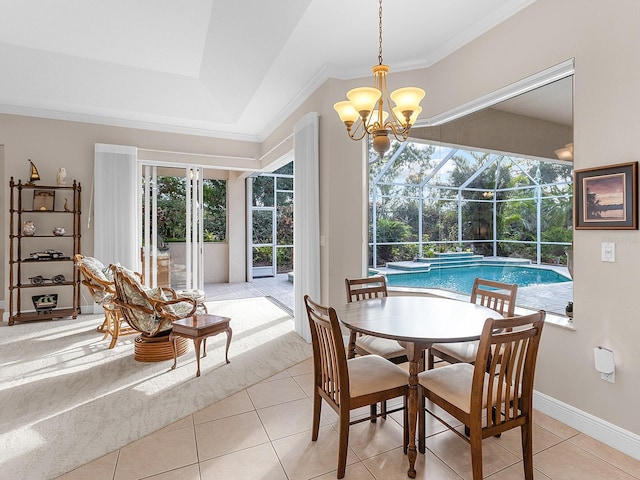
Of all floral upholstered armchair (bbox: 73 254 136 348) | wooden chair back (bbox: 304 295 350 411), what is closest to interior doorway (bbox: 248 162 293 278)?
floral upholstered armchair (bbox: 73 254 136 348)

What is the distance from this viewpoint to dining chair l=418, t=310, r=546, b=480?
65.9 inches

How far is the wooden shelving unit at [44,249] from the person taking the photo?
4.95m

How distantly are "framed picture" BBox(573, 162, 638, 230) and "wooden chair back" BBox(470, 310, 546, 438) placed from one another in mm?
972

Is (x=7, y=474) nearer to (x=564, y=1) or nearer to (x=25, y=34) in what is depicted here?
(x=25, y=34)

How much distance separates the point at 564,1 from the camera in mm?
2457

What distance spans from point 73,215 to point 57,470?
4.34 metres

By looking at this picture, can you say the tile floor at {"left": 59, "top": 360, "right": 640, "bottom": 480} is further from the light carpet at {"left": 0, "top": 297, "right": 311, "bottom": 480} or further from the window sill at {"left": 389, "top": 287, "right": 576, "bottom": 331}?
the window sill at {"left": 389, "top": 287, "right": 576, "bottom": 331}

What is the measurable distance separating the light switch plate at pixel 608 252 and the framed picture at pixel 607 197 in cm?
11

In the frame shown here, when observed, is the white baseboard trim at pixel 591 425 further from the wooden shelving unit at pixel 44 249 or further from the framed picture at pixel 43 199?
the framed picture at pixel 43 199

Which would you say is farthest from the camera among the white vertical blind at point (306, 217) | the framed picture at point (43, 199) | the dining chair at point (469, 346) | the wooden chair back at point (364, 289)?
the framed picture at point (43, 199)

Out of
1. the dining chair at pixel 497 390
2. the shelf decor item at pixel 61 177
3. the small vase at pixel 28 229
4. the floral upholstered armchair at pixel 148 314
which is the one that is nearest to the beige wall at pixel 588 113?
the dining chair at pixel 497 390

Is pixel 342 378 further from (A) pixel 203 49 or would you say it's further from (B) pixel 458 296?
(A) pixel 203 49

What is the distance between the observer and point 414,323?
215 centimetres

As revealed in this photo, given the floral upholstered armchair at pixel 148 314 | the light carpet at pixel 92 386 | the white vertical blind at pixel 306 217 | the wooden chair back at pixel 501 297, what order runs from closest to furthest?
1. the light carpet at pixel 92 386
2. the wooden chair back at pixel 501 297
3. the floral upholstered armchair at pixel 148 314
4. the white vertical blind at pixel 306 217
